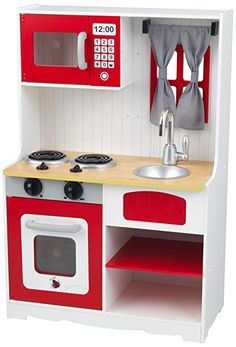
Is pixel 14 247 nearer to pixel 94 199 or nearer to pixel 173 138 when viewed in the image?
pixel 94 199

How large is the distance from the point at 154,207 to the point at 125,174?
23 cm

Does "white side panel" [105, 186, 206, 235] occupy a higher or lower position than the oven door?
higher

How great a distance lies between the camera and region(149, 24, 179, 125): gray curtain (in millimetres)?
4574

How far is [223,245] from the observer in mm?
4730

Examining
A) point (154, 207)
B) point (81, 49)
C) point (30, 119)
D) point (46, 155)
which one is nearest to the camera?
point (154, 207)

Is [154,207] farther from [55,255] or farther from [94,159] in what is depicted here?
[55,255]

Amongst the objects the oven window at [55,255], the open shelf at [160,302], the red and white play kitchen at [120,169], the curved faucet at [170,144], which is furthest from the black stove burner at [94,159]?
the open shelf at [160,302]

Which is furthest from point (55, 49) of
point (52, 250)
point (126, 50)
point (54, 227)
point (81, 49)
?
point (52, 250)

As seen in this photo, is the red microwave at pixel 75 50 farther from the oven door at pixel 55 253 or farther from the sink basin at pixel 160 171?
the oven door at pixel 55 253

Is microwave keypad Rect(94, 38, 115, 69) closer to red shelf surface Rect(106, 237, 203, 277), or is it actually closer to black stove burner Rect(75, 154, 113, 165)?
black stove burner Rect(75, 154, 113, 165)

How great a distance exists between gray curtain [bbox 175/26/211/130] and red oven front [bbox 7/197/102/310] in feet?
2.11

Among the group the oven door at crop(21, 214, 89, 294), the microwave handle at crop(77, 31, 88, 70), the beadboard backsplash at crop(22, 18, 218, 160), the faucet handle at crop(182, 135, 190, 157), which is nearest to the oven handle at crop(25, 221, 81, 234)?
the oven door at crop(21, 214, 89, 294)

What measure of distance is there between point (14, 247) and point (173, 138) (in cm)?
Answer: 95

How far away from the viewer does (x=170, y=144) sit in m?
4.58
